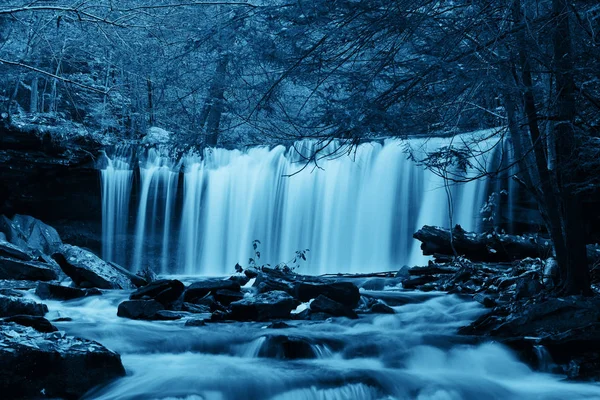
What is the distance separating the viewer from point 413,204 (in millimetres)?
14586

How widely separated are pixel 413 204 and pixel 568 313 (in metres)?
9.05

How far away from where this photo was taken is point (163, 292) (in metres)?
8.73

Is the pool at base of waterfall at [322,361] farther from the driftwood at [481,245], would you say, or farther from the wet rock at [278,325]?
the driftwood at [481,245]

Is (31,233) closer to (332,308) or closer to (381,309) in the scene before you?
(332,308)

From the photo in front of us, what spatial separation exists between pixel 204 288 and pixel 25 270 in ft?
15.3

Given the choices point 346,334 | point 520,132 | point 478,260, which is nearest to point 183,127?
point 346,334

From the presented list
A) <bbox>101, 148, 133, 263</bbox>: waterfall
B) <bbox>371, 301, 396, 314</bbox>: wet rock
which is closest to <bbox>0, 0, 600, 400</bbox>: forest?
<bbox>371, 301, 396, 314</bbox>: wet rock

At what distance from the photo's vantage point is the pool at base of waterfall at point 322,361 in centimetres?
500

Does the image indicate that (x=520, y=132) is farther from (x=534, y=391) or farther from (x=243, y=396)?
(x=243, y=396)

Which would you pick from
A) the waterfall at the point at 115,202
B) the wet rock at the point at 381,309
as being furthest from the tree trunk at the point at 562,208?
the waterfall at the point at 115,202

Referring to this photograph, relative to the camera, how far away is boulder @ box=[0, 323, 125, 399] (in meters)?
4.18

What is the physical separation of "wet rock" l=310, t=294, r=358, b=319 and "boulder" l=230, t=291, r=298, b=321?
0.34 m

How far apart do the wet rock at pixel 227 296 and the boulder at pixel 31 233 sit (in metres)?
8.61

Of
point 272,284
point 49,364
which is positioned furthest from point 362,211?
point 49,364
